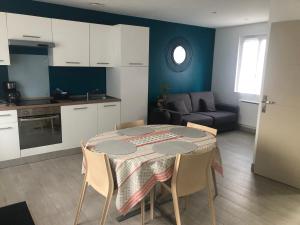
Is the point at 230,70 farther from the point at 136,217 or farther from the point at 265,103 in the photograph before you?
the point at 136,217

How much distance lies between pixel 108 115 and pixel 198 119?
1.78 metres

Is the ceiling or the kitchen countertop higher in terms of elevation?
the ceiling

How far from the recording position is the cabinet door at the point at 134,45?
159 inches

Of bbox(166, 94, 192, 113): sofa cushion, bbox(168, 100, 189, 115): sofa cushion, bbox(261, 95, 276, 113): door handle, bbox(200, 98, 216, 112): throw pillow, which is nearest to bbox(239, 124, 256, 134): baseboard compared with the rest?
bbox(200, 98, 216, 112): throw pillow

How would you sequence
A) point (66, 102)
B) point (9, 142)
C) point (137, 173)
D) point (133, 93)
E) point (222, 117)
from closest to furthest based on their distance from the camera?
point (137, 173)
point (9, 142)
point (66, 102)
point (133, 93)
point (222, 117)

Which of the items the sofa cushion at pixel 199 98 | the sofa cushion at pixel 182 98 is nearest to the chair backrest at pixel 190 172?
the sofa cushion at pixel 182 98

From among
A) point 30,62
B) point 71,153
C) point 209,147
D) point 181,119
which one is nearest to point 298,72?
point 209,147

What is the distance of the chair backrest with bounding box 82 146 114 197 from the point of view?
→ 189 centimetres

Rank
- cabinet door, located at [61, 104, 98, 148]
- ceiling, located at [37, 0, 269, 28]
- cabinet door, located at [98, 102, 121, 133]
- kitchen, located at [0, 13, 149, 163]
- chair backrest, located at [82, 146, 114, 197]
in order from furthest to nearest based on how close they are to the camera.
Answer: cabinet door, located at [98, 102, 121, 133] → cabinet door, located at [61, 104, 98, 148] → ceiling, located at [37, 0, 269, 28] → kitchen, located at [0, 13, 149, 163] → chair backrest, located at [82, 146, 114, 197]

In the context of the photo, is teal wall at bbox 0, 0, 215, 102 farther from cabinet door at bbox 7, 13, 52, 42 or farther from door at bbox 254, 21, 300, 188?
door at bbox 254, 21, 300, 188

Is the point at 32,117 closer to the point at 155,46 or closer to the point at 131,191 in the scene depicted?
the point at 131,191

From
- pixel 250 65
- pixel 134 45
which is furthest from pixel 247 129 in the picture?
pixel 134 45

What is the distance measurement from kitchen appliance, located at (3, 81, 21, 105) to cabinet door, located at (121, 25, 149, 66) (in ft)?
5.51

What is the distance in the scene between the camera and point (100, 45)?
4125mm
